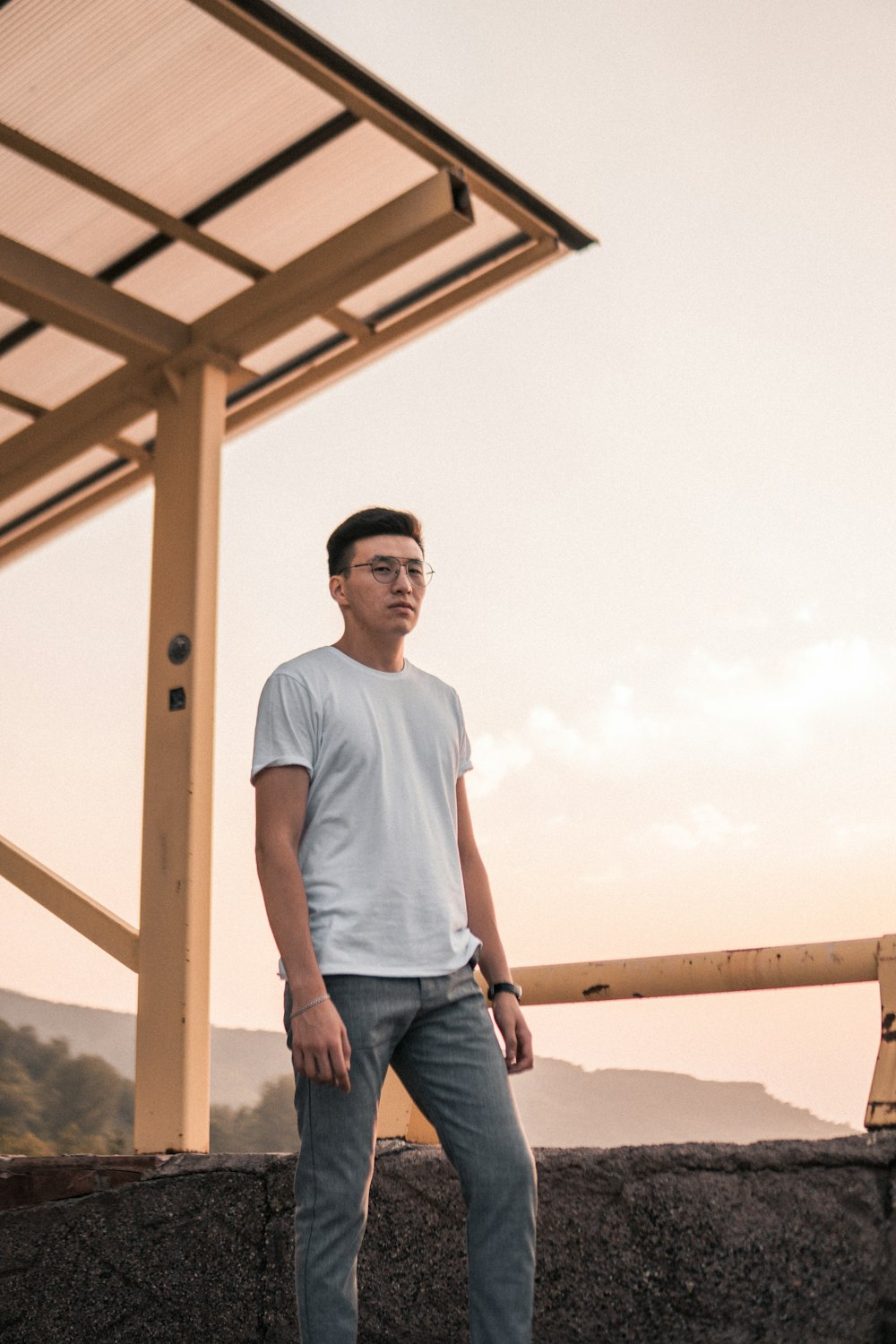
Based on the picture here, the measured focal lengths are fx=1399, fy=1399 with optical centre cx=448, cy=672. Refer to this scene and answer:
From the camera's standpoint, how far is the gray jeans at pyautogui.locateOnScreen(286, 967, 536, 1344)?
2432mm

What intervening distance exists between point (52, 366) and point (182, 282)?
78cm

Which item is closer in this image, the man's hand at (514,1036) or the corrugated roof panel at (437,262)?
the man's hand at (514,1036)

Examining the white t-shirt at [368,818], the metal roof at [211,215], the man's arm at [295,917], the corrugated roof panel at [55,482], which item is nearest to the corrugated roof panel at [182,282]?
the metal roof at [211,215]

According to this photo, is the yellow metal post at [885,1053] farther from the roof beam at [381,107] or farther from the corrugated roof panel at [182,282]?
the corrugated roof panel at [182,282]

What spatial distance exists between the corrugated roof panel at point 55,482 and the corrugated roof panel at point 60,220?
0.92 metres

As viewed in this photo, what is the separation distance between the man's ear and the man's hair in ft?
0.04

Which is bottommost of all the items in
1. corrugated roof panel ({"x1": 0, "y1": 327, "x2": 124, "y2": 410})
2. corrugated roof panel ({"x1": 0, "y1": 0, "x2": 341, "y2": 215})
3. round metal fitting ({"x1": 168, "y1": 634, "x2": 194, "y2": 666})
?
round metal fitting ({"x1": 168, "y1": 634, "x2": 194, "y2": 666})

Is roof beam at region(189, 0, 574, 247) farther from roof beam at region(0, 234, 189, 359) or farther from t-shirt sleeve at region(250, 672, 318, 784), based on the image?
t-shirt sleeve at region(250, 672, 318, 784)

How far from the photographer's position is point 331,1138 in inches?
97.6

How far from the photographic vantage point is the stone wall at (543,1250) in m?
2.84

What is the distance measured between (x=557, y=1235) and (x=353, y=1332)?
0.80 meters

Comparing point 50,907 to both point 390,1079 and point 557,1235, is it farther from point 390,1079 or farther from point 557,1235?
point 557,1235

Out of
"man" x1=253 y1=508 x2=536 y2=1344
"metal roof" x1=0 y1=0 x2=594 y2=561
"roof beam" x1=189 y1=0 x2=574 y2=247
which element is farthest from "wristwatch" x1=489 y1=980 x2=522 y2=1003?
"roof beam" x1=189 y1=0 x2=574 y2=247

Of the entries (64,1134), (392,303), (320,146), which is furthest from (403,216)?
(64,1134)
